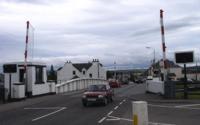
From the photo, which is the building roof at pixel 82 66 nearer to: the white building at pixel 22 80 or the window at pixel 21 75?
the white building at pixel 22 80

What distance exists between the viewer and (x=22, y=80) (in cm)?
3838

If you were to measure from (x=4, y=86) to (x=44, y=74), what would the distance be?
607 cm

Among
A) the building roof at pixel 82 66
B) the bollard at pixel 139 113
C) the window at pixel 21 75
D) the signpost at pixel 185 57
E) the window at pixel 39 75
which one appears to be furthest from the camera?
the building roof at pixel 82 66

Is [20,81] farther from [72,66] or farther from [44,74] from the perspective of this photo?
[72,66]

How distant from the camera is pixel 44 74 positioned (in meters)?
41.6

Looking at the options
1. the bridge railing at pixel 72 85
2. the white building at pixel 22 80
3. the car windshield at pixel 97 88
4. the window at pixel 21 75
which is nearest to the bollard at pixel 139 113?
the car windshield at pixel 97 88

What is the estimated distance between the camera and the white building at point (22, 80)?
1369 inches

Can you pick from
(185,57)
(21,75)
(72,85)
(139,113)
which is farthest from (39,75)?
(139,113)

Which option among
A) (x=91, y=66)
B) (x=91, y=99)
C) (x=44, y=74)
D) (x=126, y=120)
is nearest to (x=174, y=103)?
(x=91, y=99)

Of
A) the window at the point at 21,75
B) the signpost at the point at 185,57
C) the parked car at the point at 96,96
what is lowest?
the parked car at the point at 96,96

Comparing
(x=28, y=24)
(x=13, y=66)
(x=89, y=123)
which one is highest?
(x=28, y=24)

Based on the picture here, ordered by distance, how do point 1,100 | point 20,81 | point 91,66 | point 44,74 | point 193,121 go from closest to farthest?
point 193,121
point 1,100
point 20,81
point 44,74
point 91,66

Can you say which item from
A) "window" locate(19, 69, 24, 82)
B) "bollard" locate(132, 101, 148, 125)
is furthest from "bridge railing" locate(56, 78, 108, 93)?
"bollard" locate(132, 101, 148, 125)

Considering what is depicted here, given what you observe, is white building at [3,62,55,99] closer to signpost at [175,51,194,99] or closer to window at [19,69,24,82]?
window at [19,69,24,82]
